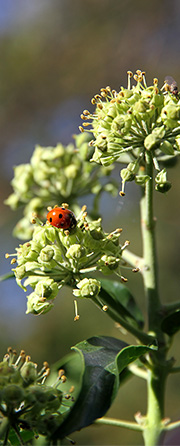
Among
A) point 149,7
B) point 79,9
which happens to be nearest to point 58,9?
point 79,9

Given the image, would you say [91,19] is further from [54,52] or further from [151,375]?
[151,375]

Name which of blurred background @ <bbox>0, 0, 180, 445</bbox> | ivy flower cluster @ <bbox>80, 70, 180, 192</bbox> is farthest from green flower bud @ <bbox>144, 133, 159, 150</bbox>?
blurred background @ <bbox>0, 0, 180, 445</bbox>

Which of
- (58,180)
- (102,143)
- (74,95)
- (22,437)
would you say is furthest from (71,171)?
(74,95)

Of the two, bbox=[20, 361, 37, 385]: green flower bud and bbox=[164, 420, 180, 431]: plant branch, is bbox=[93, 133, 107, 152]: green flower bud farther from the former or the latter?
bbox=[164, 420, 180, 431]: plant branch

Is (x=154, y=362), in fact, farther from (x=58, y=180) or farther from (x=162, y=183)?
(x=58, y=180)

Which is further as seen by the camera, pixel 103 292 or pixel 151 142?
pixel 103 292
